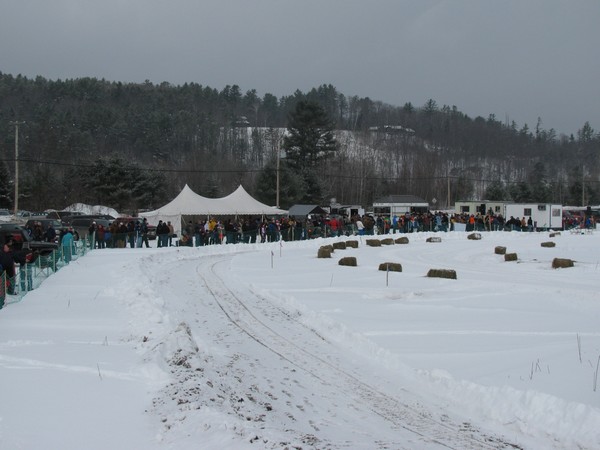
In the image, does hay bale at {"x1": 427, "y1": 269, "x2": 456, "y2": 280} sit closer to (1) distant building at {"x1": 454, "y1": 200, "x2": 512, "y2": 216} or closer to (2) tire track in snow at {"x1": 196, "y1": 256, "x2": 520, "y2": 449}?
(2) tire track in snow at {"x1": 196, "y1": 256, "x2": 520, "y2": 449}

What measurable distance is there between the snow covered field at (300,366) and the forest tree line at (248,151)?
4471cm

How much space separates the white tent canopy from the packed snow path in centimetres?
3271

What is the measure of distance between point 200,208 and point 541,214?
31.9 m

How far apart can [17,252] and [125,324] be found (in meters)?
7.98

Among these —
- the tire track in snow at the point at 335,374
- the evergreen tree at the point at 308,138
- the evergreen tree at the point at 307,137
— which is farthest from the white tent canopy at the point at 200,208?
the evergreen tree at the point at 307,137

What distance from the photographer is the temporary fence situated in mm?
14078

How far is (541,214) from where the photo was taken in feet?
183

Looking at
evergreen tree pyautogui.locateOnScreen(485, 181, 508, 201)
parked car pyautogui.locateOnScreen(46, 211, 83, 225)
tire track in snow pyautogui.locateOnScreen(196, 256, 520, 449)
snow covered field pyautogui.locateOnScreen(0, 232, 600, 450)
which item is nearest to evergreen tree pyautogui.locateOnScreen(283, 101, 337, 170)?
evergreen tree pyautogui.locateOnScreen(485, 181, 508, 201)

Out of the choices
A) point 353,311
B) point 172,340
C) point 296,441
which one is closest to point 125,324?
point 172,340

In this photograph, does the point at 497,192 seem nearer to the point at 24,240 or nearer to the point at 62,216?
the point at 62,216

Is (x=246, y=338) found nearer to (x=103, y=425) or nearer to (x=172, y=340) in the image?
(x=172, y=340)

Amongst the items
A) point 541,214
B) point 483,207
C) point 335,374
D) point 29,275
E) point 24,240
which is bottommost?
point 335,374

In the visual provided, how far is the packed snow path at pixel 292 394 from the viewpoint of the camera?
609 cm

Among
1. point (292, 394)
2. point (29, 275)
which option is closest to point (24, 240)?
point (29, 275)
